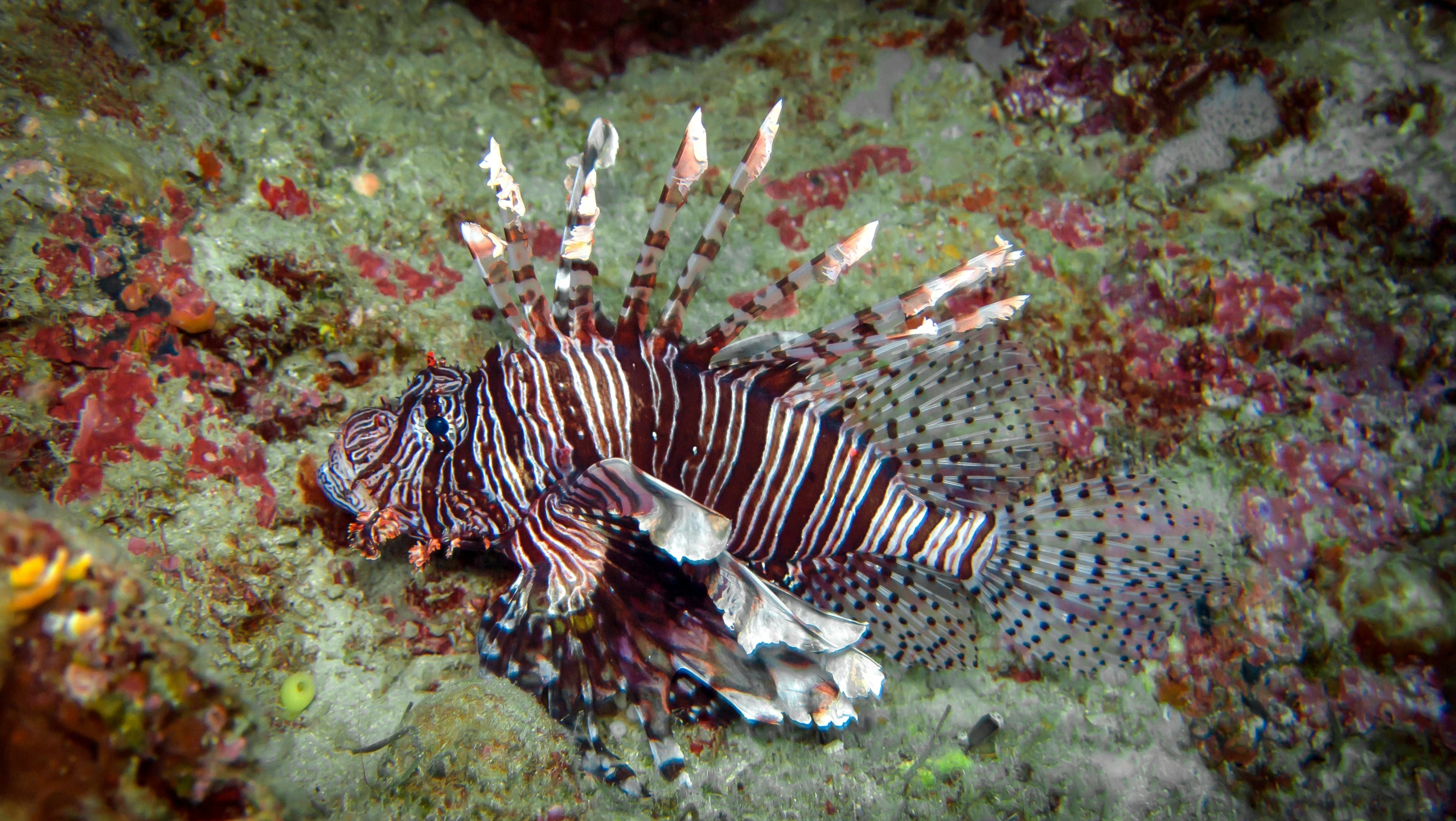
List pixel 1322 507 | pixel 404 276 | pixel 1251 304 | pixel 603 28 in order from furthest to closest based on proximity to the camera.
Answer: pixel 603 28
pixel 1251 304
pixel 1322 507
pixel 404 276

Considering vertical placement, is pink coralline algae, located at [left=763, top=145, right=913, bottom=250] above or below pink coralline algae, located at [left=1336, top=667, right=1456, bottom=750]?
above

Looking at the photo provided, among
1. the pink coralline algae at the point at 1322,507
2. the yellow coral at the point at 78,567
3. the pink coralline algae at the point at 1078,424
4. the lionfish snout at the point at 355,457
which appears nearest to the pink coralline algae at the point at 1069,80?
the pink coralline algae at the point at 1078,424

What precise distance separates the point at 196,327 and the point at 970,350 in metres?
3.60

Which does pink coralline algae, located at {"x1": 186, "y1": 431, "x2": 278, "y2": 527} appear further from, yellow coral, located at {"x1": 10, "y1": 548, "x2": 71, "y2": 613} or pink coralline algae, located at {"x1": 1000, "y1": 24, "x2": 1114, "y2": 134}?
Answer: pink coralline algae, located at {"x1": 1000, "y1": 24, "x2": 1114, "y2": 134}

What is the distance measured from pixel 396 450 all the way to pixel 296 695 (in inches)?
45.9

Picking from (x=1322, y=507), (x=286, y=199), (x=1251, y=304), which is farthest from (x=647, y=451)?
(x=1322, y=507)

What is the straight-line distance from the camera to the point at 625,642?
2990 millimetres

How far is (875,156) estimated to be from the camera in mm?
4219

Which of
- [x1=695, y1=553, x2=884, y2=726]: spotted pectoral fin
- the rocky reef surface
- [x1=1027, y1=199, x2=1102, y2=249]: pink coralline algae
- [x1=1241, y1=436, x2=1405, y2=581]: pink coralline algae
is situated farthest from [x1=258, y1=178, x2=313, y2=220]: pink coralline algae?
[x1=1241, y1=436, x2=1405, y2=581]: pink coralline algae

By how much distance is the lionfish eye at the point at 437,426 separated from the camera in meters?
2.76

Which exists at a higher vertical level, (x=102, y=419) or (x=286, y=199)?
(x=286, y=199)

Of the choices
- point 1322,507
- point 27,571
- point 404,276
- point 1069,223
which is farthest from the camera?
point 1069,223

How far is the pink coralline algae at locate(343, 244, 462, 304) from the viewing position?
3500 millimetres

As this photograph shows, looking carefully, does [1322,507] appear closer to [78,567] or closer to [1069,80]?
[1069,80]
